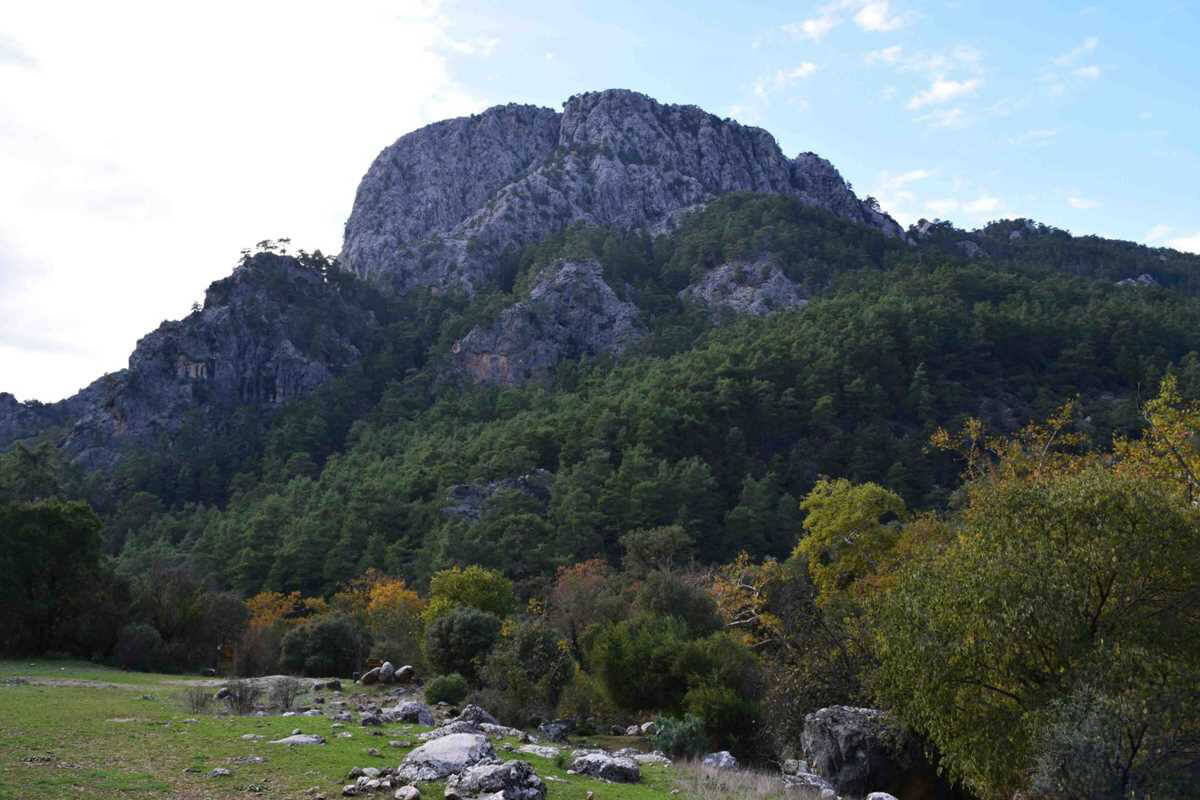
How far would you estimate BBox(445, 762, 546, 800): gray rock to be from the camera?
10656 millimetres

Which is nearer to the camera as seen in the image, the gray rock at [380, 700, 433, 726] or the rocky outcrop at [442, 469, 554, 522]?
the gray rock at [380, 700, 433, 726]

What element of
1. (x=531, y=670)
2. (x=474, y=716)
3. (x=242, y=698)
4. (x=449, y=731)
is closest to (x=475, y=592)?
(x=531, y=670)

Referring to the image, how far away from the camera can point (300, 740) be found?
13797 millimetres

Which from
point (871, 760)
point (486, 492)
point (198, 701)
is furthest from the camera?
point (486, 492)

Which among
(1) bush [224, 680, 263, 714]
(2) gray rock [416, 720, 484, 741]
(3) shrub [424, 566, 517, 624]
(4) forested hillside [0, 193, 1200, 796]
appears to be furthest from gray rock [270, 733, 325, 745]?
(3) shrub [424, 566, 517, 624]

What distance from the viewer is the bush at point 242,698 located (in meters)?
18.8

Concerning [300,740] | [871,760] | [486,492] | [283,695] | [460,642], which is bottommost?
[871,760]

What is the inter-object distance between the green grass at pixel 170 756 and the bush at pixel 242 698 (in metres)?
1.07

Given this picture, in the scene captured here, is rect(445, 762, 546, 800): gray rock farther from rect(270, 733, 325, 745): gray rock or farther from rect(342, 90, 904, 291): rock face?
rect(342, 90, 904, 291): rock face

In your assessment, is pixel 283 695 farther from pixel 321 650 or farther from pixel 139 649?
Result: pixel 139 649

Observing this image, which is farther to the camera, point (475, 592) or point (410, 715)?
point (475, 592)

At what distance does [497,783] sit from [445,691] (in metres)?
12.7

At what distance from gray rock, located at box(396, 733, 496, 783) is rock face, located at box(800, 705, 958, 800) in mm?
7780

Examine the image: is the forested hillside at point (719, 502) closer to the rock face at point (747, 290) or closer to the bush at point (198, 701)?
the rock face at point (747, 290)
